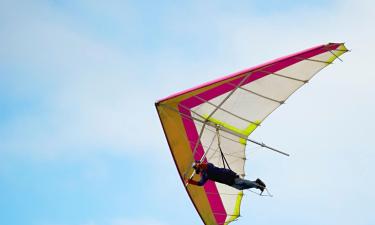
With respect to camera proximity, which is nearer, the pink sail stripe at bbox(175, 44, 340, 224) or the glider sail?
the pink sail stripe at bbox(175, 44, 340, 224)

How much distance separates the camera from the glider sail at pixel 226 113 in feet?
62.0

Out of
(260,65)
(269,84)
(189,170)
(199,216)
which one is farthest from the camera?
(199,216)

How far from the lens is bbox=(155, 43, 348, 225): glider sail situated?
1889 cm

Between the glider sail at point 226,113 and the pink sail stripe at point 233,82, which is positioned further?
the glider sail at point 226,113

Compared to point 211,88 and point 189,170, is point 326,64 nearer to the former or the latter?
point 211,88

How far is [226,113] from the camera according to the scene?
2070 centimetres

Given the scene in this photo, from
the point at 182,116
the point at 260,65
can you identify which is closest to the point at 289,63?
the point at 260,65

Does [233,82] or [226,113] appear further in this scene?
[226,113]

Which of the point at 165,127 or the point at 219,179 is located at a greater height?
the point at 165,127

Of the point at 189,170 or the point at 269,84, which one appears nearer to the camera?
the point at 269,84

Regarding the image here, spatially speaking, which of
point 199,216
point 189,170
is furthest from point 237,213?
point 189,170

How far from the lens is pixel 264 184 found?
797 inches

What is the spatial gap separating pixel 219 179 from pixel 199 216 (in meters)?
3.50

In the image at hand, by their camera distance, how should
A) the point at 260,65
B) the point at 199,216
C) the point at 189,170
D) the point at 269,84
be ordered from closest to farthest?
the point at 260,65
the point at 269,84
the point at 189,170
the point at 199,216
